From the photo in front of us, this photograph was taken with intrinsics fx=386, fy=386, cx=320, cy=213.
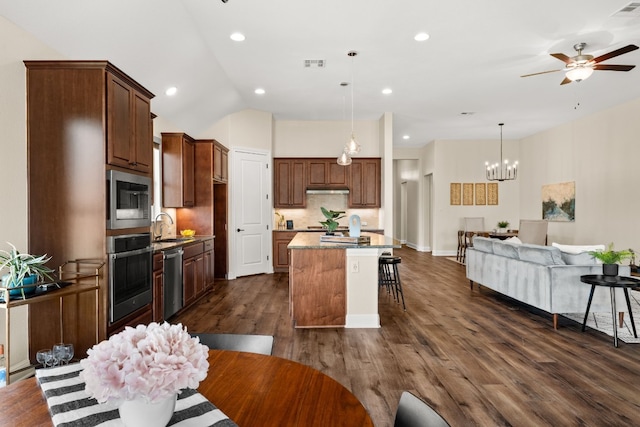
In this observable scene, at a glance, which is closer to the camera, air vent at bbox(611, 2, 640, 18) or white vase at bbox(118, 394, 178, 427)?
white vase at bbox(118, 394, 178, 427)

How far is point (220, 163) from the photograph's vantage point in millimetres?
6605

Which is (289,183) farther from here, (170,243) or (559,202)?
(559,202)

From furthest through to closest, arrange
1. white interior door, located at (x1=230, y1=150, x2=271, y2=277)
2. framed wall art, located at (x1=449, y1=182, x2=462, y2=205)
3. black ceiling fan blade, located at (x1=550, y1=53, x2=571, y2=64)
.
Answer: framed wall art, located at (x1=449, y1=182, x2=462, y2=205)
white interior door, located at (x1=230, y1=150, x2=271, y2=277)
black ceiling fan blade, located at (x1=550, y1=53, x2=571, y2=64)

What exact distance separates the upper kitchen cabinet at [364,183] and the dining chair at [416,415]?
7.06 metres

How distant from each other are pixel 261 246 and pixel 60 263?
4.74 metres

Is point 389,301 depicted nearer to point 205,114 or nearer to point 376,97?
point 376,97

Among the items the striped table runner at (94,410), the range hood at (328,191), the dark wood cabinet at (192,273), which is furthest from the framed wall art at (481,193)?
the striped table runner at (94,410)

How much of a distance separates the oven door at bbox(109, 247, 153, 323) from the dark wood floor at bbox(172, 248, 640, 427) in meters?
0.93

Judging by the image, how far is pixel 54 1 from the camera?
2861 millimetres

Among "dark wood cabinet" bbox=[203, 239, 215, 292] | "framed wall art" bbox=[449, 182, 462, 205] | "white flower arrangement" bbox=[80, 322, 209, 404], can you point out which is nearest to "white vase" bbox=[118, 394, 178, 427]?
"white flower arrangement" bbox=[80, 322, 209, 404]

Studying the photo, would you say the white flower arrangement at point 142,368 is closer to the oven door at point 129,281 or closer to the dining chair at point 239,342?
the dining chair at point 239,342

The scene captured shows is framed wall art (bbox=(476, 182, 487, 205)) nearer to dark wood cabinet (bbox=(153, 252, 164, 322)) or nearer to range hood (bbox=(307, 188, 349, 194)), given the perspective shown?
range hood (bbox=(307, 188, 349, 194))

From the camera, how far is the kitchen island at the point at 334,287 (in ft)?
13.7

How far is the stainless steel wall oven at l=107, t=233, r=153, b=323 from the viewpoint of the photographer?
3.00 m
